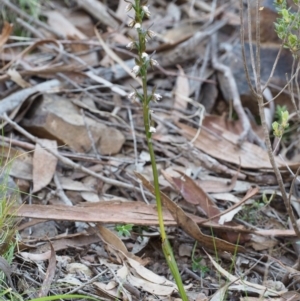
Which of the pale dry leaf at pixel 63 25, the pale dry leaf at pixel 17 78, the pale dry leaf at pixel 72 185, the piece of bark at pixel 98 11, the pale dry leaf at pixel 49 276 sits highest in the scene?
the piece of bark at pixel 98 11

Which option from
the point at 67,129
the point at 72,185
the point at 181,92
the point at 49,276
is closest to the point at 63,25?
the point at 181,92

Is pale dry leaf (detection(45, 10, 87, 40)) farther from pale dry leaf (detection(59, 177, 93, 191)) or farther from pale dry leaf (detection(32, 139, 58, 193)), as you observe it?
pale dry leaf (detection(59, 177, 93, 191))

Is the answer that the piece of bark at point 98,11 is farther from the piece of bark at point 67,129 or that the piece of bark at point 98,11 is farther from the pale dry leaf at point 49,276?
the pale dry leaf at point 49,276

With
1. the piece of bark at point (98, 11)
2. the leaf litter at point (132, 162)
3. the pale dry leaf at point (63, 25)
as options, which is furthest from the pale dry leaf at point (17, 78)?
the piece of bark at point (98, 11)

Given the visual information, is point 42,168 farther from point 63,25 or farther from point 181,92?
point 63,25

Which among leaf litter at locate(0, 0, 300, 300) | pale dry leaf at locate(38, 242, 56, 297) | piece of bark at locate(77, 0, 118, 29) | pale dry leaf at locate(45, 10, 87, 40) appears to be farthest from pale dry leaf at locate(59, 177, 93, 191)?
piece of bark at locate(77, 0, 118, 29)

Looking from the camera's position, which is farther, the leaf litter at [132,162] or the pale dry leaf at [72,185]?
the pale dry leaf at [72,185]

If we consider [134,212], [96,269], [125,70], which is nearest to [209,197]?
[134,212]
